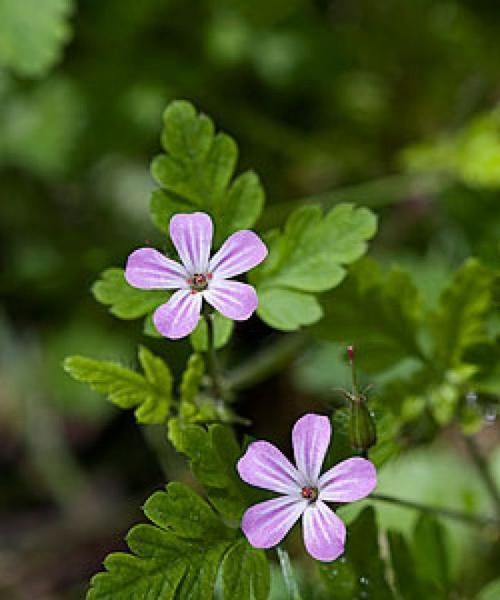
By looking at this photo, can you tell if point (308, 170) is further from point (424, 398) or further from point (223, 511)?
point (223, 511)

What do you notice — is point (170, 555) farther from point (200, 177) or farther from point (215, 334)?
point (200, 177)

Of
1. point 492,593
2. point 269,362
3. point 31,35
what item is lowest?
point 492,593

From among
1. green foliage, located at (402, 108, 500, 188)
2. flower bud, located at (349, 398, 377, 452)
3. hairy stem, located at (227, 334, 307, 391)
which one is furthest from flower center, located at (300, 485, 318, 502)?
green foliage, located at (402, 108, 500, 188)

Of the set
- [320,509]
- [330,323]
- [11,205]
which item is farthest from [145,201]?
[320,509]

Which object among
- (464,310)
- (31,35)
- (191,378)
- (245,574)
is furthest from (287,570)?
(31,35)

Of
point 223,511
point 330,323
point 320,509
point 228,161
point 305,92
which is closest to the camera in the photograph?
point 320,509

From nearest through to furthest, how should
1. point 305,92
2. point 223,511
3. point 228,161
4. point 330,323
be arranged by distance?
1. point 223,511
2. point 228,161
3. point 330,323
4. point 305,92
